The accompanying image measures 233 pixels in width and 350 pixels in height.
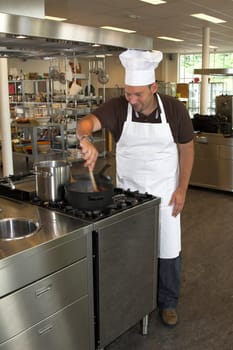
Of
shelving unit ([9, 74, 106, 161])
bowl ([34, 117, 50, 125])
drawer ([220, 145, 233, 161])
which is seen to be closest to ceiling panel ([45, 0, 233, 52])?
shelving unit ([9, 74, 106, 161])

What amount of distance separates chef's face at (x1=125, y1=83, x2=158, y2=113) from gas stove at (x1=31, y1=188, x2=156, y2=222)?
42cm

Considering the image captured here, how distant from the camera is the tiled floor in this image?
196 cm

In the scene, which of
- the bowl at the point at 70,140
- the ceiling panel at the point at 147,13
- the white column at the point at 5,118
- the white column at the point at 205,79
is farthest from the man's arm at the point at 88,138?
the white column at the point at 205,79

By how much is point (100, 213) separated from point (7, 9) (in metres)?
0.90

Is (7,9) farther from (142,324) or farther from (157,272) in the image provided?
(142,324)

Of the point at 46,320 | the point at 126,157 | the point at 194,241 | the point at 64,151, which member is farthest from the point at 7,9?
the point at 64,151

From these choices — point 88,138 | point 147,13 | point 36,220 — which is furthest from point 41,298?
point 147,13

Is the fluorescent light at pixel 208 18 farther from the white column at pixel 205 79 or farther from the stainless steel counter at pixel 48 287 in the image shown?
→ the stainless steel counter at pixel 48 287

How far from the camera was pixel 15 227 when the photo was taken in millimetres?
1677

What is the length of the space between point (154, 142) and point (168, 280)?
0.73m

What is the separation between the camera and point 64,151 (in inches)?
229

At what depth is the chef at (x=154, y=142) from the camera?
1.86 m

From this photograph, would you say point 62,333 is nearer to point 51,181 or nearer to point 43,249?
point 43,249

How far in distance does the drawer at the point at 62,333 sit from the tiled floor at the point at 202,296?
368 mm
